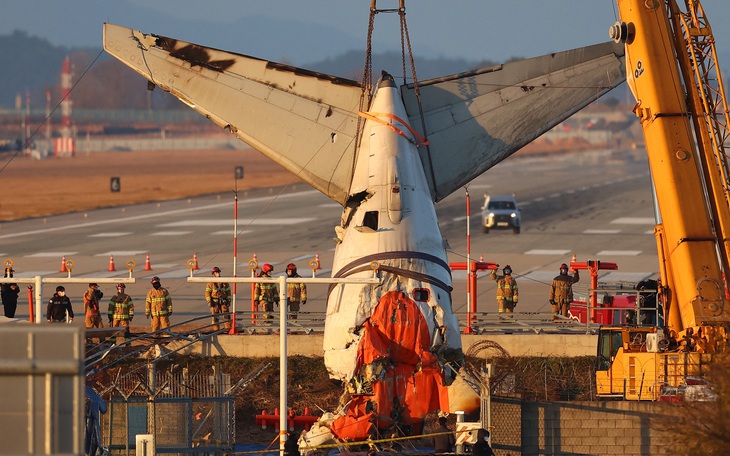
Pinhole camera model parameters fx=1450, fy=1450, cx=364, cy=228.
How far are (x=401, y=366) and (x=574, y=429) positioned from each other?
3366mm

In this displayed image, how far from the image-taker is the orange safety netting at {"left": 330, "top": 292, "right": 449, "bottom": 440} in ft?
87.3

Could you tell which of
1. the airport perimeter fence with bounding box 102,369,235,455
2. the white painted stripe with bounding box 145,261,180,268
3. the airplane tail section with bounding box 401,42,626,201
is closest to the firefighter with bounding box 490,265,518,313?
the airplane tail section with bounding box 401,42,626,201

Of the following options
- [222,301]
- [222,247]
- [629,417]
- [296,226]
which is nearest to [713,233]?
[629,417]

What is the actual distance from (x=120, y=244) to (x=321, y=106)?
130 ft

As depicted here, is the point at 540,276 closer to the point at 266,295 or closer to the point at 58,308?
the point at 266,295

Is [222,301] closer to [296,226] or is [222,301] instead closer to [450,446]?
[450,446]

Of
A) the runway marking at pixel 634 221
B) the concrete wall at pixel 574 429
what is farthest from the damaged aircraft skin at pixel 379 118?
the runway marking at pixel 634 221

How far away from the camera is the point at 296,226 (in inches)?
3000

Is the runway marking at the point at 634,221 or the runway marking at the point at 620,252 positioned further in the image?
the runway marking at the point at 634,221

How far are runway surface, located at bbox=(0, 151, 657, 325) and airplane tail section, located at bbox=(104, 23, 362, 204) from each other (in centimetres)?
1374

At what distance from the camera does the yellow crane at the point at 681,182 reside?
27.7 metres

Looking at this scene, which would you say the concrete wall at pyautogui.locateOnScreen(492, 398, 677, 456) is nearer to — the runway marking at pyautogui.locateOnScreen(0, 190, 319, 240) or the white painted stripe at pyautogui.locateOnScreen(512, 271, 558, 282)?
the white painted stripe at pyautogui.locateOnScreen(512, 271, 558, 282)

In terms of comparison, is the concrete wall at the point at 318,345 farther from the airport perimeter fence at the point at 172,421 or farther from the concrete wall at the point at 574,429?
the concrete wall at the point at 574,429

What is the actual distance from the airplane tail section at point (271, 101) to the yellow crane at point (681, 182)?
6072 millimetres
